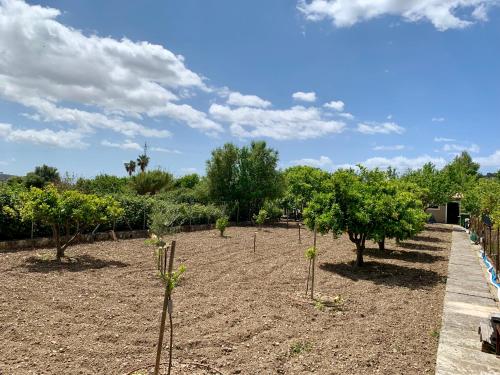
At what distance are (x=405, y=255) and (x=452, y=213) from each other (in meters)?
26.9

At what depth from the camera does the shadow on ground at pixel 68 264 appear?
9.29 metres

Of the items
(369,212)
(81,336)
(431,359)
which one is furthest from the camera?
(369,212)

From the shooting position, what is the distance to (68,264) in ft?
32.6

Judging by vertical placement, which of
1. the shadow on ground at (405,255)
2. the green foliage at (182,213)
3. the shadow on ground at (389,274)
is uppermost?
the green foliage at (182,213)

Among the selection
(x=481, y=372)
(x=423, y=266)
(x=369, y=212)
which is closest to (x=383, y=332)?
(x=481, y=372)

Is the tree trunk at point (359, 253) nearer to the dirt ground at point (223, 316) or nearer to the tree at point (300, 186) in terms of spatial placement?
the dirt ground at point (223, 316)

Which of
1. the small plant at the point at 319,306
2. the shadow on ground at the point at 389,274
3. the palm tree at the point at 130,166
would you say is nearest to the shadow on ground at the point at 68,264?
the small plant at the point at 319,306

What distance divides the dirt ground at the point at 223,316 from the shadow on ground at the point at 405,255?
5.31ft

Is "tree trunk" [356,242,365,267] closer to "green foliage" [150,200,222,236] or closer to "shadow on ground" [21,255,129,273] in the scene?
"shadow on ground" [21,255,129,273]

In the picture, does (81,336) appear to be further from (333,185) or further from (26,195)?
(333,185)

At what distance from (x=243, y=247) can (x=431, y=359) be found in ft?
32.3

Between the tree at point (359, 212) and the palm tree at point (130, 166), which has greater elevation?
the palm tree at point (130, 166)

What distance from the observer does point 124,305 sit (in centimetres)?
657

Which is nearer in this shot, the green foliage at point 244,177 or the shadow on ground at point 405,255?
the shadow on ground at point 405,255
